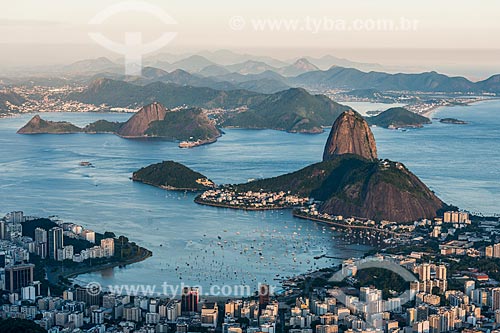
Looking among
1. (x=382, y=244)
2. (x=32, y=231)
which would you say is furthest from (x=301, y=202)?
(x=32, y=231)

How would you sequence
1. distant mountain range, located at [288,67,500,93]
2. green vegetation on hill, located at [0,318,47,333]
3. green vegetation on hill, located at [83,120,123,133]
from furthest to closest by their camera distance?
distant mountain range, located at [288,67,500,93], green vegetation on hill, located at [83,120,123,133], green vegetation on hill, located at [0,318,47,333]

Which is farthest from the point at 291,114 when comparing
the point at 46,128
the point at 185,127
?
the point at 46,128

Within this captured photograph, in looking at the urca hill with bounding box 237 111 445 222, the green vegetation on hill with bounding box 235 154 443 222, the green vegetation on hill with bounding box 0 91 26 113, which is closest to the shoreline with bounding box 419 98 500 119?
the green vegetation on hill with bounding box 0 91 26 113

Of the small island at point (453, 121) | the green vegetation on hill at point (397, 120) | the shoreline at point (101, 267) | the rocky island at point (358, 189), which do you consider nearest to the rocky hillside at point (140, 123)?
the green vegetation on hill at point (397, 120)

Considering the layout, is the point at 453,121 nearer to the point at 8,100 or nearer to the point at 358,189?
the point at 8,100

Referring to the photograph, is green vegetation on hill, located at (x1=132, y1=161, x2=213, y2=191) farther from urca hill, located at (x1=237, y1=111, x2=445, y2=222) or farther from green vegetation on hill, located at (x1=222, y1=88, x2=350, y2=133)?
green vegetation on hill, located at (x1=222, y1=88, x2=350, y2=133)
